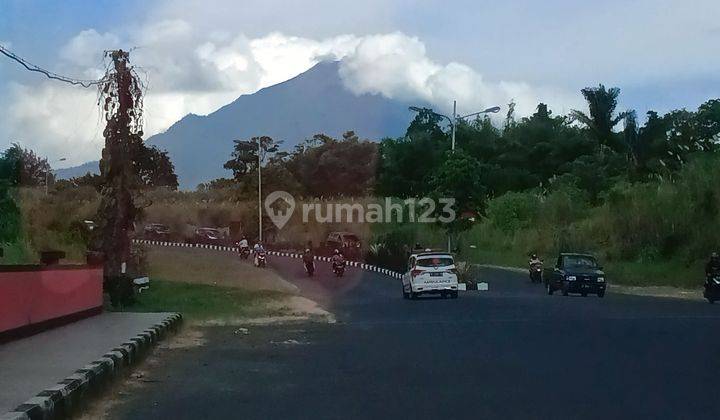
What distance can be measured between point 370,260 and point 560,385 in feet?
156

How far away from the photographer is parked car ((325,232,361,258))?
2304 inches

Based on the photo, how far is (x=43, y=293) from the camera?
17.9 meters

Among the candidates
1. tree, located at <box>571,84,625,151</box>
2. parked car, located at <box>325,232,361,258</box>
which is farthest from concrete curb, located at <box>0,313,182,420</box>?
tree, located at <box>571,84,625,151</box>

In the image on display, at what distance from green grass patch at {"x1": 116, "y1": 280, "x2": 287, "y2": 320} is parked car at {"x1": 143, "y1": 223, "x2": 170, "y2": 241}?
34.3m

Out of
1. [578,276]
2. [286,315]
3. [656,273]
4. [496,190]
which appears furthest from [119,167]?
[496,190]

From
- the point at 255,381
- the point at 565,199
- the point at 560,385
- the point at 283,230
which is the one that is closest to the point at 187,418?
the point at 255,381

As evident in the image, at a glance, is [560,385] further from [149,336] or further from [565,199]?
[565,199]

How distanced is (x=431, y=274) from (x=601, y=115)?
38499 mm

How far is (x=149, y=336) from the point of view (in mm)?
16203

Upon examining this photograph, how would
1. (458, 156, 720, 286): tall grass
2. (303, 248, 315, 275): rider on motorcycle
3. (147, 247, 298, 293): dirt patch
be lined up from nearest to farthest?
(147, 247, 298, 293): dirt patch < (458, 156, 720, 286): tall grass < (303, 248, 315, 275): rider on motorcycle

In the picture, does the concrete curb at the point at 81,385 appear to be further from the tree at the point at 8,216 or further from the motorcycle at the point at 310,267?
the motorcycle at the point at 310,267

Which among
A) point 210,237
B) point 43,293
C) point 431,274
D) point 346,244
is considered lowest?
point 431,274

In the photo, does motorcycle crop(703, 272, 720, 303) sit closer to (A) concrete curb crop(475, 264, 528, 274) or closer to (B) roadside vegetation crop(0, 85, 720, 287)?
(B) roadside vegetation crop(0, 85, 720, 287)

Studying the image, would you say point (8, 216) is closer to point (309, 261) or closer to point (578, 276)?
point (309, 261)
